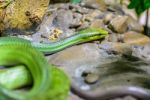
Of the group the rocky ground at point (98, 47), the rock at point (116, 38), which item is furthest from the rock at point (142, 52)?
the rock at point (116, 38)

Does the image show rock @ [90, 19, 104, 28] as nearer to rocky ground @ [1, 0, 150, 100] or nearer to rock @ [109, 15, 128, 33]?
rocky ground @ [1, 0, 150, 100]

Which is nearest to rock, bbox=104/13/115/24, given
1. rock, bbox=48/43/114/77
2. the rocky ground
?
the rocky ground

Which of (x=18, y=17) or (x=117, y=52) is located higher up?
(x=18, y=17)

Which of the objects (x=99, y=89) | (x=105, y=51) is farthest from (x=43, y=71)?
(x=105, y=51)

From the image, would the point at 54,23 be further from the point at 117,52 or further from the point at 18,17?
the point at 117,52

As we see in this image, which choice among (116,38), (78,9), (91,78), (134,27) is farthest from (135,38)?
Result: (91,78)
